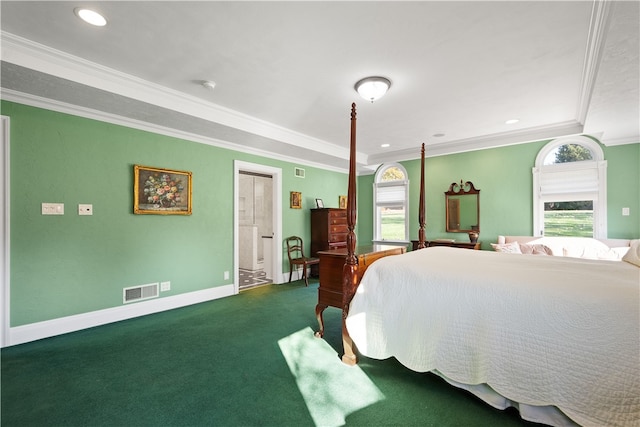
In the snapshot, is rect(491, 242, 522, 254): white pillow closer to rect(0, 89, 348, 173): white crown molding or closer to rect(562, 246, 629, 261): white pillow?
rect(562, 246, 629, 261): white pillow

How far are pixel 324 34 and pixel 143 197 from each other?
9.54 feet

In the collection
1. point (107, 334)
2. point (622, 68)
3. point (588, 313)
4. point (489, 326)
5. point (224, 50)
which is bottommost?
point (107, 334)

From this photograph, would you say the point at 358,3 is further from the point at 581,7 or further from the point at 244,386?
the point at 244,386


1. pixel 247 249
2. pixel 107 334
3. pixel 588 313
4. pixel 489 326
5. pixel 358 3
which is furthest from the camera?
pixel 247 249

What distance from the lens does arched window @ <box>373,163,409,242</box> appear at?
20.2ft

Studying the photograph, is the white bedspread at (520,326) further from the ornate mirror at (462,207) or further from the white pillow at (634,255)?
the ornate mirror at (462,207)

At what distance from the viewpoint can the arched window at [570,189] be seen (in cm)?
418

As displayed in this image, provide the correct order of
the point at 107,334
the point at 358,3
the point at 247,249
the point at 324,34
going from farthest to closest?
1. the point at 247,249
2. the point at 107,334
3. the point at 324,34
4. the point at 358,3

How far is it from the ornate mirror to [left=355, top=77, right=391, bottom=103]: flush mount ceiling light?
321 centimetres

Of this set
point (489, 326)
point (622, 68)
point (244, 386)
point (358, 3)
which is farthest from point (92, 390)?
point (622, 68)

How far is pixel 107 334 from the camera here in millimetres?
2902

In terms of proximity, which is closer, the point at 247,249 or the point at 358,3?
the point at 358,3

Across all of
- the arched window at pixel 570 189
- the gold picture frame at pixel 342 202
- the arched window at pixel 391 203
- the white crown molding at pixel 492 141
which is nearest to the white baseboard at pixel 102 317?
the gold picture frame at pixel 342 202

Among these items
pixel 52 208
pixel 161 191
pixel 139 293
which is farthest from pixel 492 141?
pixel 52 208
